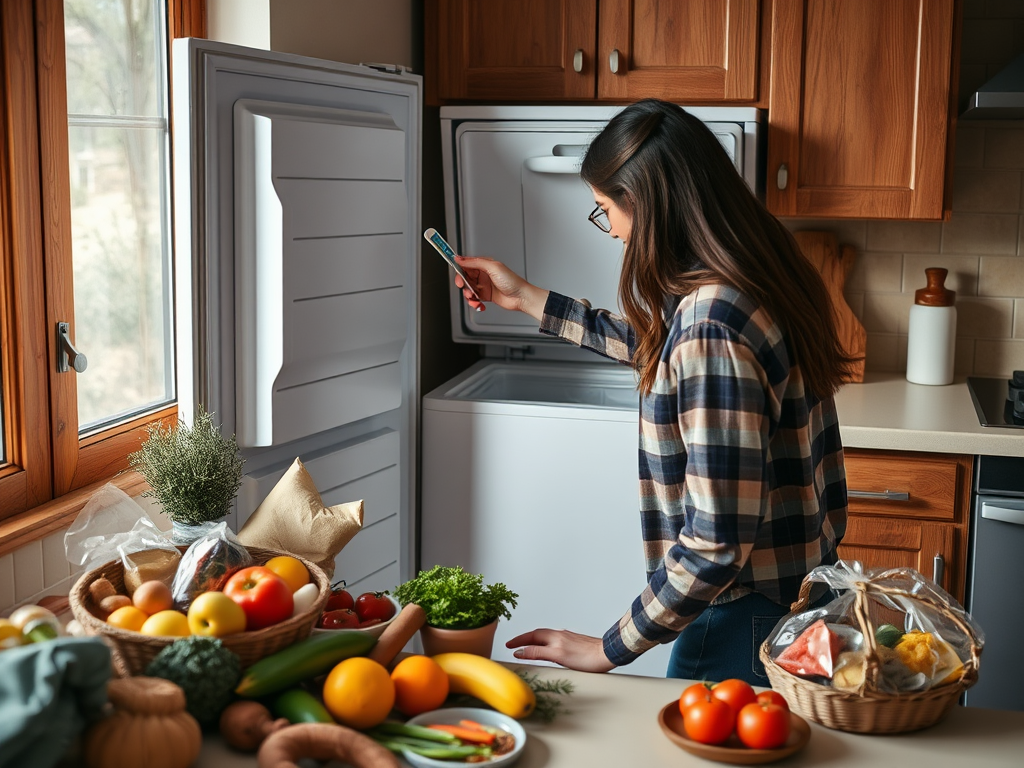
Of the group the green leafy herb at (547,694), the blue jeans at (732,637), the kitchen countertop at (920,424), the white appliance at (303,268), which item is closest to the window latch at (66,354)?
the white appliance at (303,268)

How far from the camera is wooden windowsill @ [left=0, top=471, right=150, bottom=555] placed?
5.08 feet

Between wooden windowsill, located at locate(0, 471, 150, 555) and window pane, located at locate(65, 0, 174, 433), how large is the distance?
130 mm

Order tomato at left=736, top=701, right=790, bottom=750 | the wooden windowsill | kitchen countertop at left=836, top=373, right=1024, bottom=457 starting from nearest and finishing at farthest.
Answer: tomato at left=736, top=701, right=790, bottom=750, the wooden windowsill, kitchen countertop at left=836, top=373, right=1024, bottom=457

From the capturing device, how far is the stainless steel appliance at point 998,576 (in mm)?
2211

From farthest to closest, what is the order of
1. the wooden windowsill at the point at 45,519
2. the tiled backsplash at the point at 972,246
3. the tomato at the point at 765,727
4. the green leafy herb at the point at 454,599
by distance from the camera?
the tiled backsplash at the point at 972,246
the wooden windowsill at the point at 45,519
the green leafy herb at the point at 454,599
the tomato at the point at 765,727

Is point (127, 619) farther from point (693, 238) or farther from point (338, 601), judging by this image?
point (693, 238)

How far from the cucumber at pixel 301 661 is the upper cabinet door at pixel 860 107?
1.70 meters

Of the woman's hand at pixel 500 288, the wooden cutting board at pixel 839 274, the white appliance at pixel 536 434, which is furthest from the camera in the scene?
the wooden cutting board at pixel 839 274

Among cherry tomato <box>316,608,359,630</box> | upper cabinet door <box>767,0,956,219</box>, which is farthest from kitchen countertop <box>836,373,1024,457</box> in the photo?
cherry tomato <box>316,608,359,630</box>

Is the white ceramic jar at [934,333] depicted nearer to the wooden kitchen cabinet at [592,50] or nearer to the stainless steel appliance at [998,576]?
the stainless steel appliance at [998,576]

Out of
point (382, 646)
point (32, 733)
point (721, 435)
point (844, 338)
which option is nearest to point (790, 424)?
point (721, 435)

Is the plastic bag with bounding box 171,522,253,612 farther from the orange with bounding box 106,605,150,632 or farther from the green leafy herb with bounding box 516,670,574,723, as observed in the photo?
the green leafy herb with bounding box 516,670,574,723

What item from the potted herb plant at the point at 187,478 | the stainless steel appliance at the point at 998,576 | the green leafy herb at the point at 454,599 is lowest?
the stainless steel appliance at the point at 998,576

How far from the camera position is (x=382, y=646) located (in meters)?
1.20
